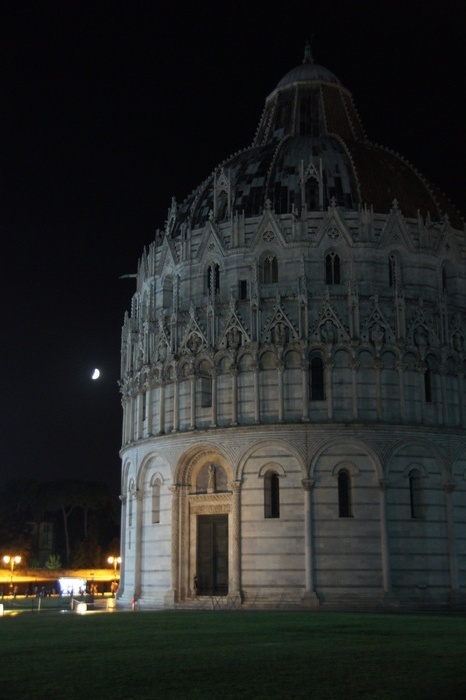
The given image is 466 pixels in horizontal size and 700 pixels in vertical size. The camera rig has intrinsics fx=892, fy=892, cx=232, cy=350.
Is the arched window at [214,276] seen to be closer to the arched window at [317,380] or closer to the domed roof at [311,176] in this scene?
the domed roof at [311,176]

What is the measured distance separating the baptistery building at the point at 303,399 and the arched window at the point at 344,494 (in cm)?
9

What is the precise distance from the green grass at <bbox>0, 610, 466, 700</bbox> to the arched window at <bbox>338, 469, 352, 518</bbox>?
13712 mm

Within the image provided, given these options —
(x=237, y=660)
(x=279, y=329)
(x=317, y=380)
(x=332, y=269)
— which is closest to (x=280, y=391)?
(x=317, y=380)

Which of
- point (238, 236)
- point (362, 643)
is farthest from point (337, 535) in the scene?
point (362, 643)

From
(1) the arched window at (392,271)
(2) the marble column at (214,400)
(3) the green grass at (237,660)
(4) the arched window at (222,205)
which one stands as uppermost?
(4) the arched window at (222,205)

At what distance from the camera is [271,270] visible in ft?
163

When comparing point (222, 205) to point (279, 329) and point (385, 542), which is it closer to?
point (279, 329)

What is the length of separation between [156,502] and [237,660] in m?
30.7

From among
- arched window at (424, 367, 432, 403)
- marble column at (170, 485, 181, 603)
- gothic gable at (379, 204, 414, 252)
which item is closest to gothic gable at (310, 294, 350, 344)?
arched window at (424, 367, 432, 403)

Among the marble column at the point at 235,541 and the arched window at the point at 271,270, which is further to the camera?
the arched window at the point at 271,270

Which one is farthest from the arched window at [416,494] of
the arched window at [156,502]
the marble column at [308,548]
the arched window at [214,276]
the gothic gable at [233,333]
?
the arched window at [214,276]

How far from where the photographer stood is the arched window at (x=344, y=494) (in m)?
45.3

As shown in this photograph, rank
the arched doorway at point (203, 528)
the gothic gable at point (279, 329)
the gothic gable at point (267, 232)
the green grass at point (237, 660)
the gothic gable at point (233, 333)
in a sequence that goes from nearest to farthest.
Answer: the green grass at point (237, 660), the gothic gable at point (279, 329), the arched doorway at point (203, 528), the gothic gable at point (233, 333), the gothic gable at point (267, 232)

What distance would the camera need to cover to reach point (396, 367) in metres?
47.0
